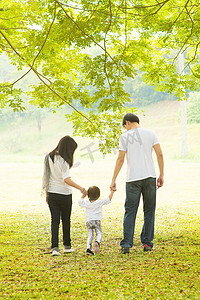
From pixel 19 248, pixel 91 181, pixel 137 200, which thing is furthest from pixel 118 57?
pixel 91 181

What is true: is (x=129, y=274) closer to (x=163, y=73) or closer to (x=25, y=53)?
(x=163, y=73)

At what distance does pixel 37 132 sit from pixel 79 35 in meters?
56.5

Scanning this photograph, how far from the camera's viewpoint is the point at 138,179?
4527 mm

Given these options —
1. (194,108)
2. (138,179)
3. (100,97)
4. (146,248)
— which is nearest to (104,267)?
(146,248)

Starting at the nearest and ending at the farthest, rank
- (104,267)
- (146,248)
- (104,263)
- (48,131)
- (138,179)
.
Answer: (104,267) < (104,263) < (138,179) < (146,248) < (48,131)

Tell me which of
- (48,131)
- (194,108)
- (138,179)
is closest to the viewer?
(138,179)

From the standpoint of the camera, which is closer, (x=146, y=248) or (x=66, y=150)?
(x=66, y=150)

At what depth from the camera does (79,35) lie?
6.05 m

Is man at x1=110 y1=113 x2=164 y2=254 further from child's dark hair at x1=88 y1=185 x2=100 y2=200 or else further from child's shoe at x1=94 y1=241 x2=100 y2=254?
child's shoe at x1=94 y1=241 x2=100 y2=254

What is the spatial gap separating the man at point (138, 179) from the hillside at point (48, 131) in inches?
1764

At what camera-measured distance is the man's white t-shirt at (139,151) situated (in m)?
4.55

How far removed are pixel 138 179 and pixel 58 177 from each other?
1.03m

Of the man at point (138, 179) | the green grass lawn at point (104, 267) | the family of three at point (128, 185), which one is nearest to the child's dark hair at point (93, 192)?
the family of three at point (128, 185)

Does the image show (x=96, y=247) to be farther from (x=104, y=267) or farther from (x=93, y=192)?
(x=93, y=192)
